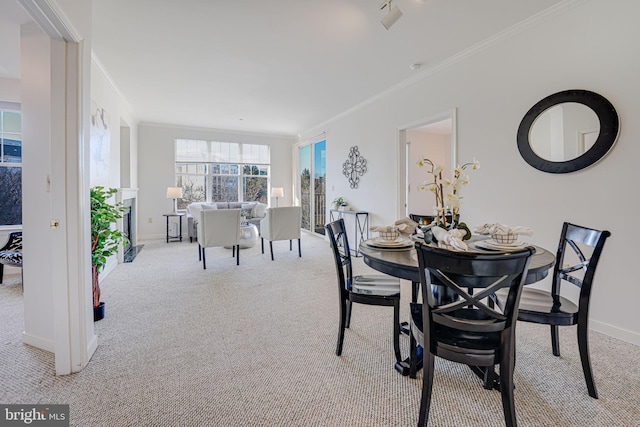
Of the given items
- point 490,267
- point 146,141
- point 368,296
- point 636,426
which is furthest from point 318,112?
point 636,426

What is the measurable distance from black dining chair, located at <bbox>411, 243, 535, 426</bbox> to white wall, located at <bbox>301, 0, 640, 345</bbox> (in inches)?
65.2

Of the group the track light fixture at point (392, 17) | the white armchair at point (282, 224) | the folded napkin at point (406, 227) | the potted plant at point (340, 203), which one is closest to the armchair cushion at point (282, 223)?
the white armchair at point (282, 224)

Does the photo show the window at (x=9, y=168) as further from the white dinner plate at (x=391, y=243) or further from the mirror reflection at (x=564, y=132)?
the mirror reflection at (x=564, y=132)

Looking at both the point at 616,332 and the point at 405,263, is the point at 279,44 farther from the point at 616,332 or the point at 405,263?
the point at 616,332

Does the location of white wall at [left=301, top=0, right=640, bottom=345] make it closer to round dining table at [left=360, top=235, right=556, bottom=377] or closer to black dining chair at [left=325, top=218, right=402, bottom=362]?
round dining table at [left=360, top=235, right=556, bottom=377]

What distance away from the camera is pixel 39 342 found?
2064mm

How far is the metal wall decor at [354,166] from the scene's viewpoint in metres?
5.13

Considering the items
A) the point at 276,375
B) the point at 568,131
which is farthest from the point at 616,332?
the point at 276,375

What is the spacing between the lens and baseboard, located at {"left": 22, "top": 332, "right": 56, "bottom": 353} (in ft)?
6.65

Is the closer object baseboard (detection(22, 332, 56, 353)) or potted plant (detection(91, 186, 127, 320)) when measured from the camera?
baseboard (detection(22, 332, 56, 353))

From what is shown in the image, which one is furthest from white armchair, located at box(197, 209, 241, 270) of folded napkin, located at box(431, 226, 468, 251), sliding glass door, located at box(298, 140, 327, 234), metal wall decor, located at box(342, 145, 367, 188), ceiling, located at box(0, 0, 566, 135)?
folded napkin, located at box(431, 226, 468, 251)

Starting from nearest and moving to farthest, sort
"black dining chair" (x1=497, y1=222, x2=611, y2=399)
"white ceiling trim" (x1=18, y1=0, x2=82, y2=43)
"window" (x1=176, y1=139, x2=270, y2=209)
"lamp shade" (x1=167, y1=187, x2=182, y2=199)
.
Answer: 1. "white ceiling trim" (x1=18, y1=0, x2=82, y2=43)
2. "black dining chair" (x1=497, y1=222, x2=611, y2=399)
3. "lamp shade" (x1=167, y1=187, x2=182, y2=199)
4. "window" (x1=176, y1=139, x2=270, y2=209)

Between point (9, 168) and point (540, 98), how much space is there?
6105 mm

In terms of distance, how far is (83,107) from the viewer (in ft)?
5.96
